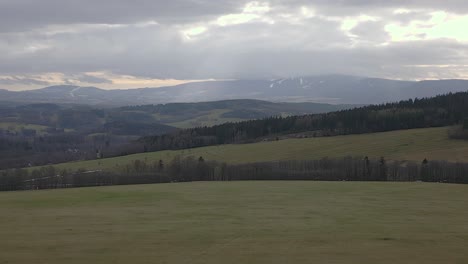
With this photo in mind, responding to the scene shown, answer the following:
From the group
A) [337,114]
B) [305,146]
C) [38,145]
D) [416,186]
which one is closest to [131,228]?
[416,186]

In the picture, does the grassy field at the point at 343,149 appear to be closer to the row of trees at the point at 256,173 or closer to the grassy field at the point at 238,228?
the row of trees at the point at 256,173

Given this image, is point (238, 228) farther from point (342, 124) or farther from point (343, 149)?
point (342, 124)

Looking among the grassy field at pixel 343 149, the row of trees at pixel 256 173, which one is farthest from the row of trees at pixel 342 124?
the row of trees at pixel 256 173

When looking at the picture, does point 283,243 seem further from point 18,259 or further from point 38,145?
point 38,145

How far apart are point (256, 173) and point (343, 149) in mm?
28860

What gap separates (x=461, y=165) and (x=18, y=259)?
8394 cm

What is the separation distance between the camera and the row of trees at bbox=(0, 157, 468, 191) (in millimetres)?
94875

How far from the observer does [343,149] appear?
4769 inches

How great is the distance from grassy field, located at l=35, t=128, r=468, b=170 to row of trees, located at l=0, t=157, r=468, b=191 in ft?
24.4

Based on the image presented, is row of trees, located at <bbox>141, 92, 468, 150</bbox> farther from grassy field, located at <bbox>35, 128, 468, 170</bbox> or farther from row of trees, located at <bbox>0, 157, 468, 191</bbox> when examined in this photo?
row of trees, located at <bbox>0, 157, 468, 191</bbox>

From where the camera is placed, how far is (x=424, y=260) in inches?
1113

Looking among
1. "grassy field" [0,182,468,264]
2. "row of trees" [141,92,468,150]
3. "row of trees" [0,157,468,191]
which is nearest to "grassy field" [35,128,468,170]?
"row of trees" [0,157,468,191]

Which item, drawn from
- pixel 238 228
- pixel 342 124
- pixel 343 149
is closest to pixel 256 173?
pixel 343 149

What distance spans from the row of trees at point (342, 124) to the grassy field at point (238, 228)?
79314 millimetres
